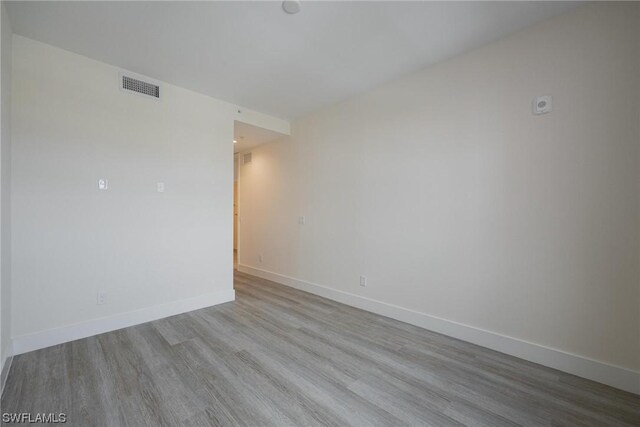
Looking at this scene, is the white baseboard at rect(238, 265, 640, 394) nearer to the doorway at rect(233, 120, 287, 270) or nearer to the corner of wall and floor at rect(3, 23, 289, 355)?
the corner of wall and floor at rect(3, 23, 289, 355)

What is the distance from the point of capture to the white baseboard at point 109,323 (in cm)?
229

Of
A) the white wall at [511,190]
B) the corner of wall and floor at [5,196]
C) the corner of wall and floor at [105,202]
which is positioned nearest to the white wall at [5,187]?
the corner of wall and floor at [5,196]

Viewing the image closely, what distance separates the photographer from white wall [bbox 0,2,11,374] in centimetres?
188

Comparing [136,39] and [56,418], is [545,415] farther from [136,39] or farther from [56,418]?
[136,39]

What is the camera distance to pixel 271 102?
3684 millimetres

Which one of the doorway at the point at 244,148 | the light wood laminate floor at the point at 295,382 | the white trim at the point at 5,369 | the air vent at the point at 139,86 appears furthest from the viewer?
the doorway at the point at 244,148

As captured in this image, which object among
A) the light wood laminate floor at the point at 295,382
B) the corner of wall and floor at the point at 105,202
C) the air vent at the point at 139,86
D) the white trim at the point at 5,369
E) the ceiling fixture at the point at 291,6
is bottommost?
the light wood laminate floor at the point at 295,382

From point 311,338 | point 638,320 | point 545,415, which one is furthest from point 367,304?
point 638,320

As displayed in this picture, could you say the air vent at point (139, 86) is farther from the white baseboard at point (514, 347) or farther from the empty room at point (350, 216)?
the white baseboard at point (514, 347)

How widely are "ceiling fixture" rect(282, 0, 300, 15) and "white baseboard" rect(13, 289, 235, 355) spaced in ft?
10.4

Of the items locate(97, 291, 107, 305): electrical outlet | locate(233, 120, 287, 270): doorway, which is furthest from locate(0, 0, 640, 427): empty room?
locate(233, 120, 287, 270): doorway

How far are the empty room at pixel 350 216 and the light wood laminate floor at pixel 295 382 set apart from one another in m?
0.02

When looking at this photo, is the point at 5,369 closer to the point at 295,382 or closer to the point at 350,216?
the point at 295,382

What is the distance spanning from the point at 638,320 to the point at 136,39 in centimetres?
438
